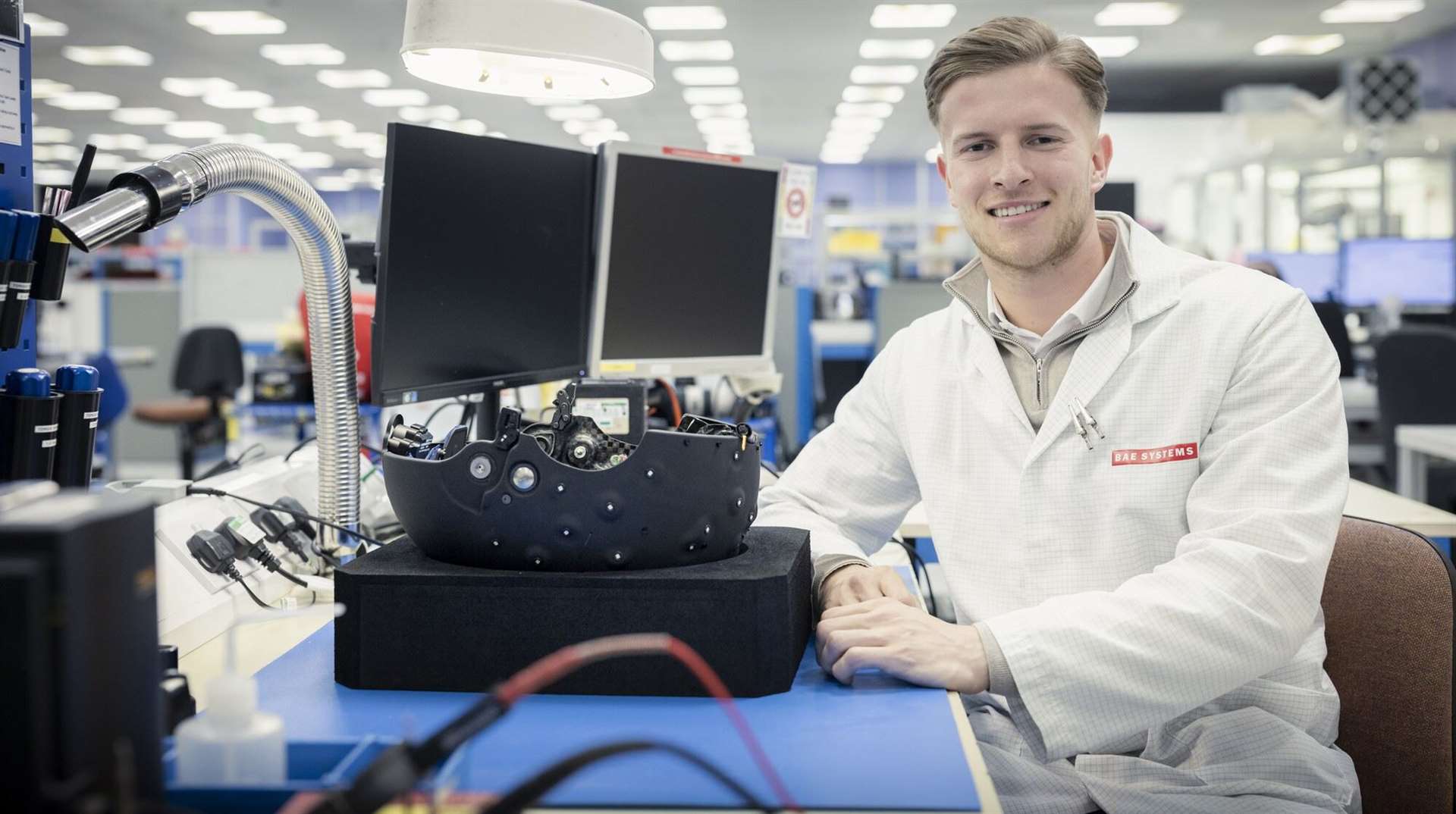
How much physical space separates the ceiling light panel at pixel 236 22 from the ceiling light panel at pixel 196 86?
1.93 metres

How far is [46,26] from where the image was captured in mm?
8430

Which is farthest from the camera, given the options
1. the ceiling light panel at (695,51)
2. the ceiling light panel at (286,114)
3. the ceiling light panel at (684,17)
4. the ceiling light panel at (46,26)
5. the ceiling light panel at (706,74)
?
the ceiling light panel at (286,114)

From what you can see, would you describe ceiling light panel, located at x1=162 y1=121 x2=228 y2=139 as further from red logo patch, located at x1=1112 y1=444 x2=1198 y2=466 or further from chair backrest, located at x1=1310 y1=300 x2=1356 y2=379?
red logo patch, located at x1=1112 y1=444 x2=1198 y2=466

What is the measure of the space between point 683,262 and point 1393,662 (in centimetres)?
115

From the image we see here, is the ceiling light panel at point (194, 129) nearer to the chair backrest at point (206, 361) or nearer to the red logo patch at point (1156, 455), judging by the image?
the chair backrest at point (206, 361)

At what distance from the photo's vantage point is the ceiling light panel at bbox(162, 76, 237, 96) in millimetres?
10539

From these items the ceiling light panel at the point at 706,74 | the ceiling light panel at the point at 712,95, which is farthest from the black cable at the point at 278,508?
the ceiling light panel at the point at 712,95

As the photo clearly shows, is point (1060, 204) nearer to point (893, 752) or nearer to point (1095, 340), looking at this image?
point (1095, 340)

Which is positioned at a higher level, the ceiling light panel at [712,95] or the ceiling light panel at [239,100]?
the ceiling light panel at [712,95]

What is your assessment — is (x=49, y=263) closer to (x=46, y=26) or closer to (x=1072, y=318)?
(x=1072, y=318)

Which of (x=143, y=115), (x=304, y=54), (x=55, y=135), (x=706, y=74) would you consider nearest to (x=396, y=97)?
(x=304, y=54)

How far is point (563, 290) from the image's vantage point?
1658 millimetres

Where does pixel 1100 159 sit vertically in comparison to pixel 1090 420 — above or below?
above

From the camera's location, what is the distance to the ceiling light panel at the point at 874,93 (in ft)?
35.8
